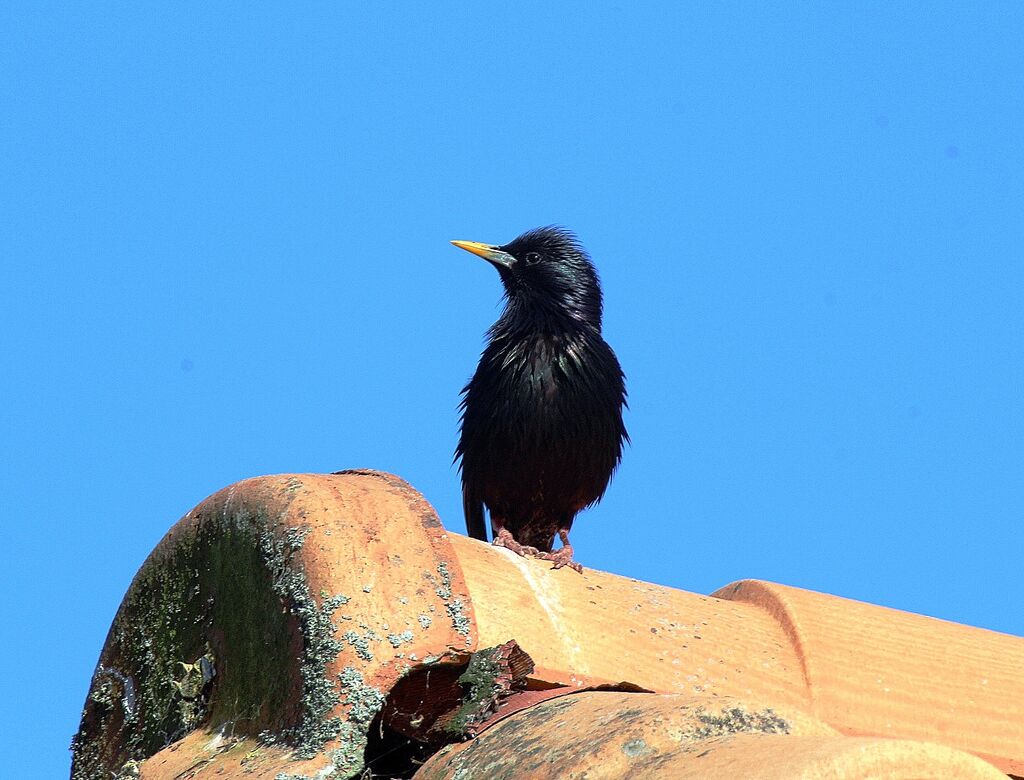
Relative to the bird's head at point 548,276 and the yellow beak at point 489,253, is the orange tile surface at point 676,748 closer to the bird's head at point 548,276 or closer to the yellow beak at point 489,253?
the bird's head at point 548,276

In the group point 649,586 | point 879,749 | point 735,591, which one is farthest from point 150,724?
point 879,749

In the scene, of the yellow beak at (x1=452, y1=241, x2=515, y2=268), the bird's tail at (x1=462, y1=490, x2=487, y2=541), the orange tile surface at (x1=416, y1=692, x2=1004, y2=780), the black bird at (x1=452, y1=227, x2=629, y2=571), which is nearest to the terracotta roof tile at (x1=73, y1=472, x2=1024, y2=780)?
the orange tile surface at (x1=416, y1=692, x2=1004, y2=780)

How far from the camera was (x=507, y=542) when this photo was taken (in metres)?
4.25

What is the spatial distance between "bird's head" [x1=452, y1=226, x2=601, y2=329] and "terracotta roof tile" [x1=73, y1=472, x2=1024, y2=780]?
2.37 meters

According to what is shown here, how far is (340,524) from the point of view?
2.44 m

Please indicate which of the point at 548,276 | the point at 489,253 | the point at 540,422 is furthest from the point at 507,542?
the point at 489,253

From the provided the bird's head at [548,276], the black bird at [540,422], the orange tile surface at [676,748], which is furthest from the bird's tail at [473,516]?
the orange tile surface at [676,748]

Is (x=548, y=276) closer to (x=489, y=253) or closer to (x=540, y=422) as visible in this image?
(x=489, y=253)

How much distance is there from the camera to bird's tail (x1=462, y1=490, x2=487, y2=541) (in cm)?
526

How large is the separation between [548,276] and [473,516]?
0.94m

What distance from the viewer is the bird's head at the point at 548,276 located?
5379 millimetres

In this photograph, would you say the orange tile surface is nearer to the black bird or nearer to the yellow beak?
the black bird

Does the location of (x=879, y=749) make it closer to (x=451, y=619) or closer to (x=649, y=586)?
(x=451, y=619)

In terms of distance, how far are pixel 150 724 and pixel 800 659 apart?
124 cm
